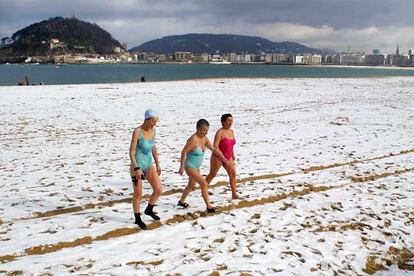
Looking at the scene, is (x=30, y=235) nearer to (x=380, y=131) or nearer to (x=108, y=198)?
(x=108, y=198)

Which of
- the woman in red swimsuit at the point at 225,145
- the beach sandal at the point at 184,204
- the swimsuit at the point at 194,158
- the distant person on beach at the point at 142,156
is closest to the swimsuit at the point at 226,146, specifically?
the woman in red swimsuit at the point at 225,145

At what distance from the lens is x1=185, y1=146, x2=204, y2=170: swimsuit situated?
759cm

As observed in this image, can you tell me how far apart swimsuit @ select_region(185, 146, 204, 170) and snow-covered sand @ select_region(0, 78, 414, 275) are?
3.29 feet

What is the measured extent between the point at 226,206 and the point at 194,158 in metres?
1.39

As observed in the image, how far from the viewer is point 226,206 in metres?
8.26

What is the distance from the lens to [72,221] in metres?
7.47

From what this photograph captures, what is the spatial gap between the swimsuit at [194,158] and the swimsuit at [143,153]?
92 cm

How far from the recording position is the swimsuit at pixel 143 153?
22.6ft

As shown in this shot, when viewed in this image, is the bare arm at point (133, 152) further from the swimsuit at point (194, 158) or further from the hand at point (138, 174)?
the swimsuit at point (194, 158)

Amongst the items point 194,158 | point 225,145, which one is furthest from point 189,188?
point 225,145

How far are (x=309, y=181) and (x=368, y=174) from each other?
186 centimetres

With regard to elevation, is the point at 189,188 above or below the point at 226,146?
below

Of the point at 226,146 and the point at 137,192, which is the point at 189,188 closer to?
the point at 226,146

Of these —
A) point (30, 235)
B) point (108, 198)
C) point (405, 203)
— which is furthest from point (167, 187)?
point (405, 203)
